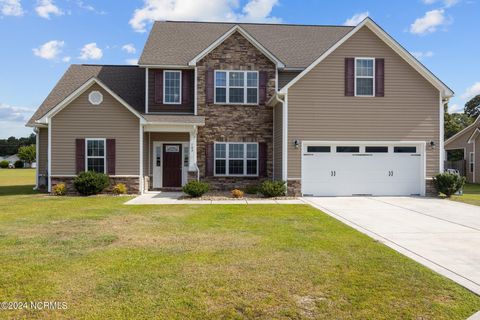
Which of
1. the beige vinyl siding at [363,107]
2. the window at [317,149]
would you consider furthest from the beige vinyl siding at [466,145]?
the window at [317,149]

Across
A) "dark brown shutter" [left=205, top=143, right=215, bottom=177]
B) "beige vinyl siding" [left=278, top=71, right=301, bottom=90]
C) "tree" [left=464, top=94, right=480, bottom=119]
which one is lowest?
"dark brown shutter" [left=205, top=143, right=215, bottom=177]

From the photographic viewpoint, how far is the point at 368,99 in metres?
16.8

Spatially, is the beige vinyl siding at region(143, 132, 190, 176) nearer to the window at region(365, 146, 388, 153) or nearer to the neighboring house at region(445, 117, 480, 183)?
the window at region(365, 146, 388, 153)

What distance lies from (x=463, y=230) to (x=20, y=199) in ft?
→ 52.2

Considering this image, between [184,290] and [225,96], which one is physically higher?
[225,96]

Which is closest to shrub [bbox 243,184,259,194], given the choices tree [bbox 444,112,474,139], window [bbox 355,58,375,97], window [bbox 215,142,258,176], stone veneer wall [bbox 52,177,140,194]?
window [bbox 215,142,258,176]

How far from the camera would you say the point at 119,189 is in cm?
1675

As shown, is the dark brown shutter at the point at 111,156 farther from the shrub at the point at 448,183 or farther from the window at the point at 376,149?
the shrub at the point at 448,183

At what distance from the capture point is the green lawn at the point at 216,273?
4492 mm

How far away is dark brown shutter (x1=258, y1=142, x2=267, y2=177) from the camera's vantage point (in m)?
18.7

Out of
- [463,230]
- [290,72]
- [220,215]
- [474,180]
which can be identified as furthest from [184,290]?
[474,180]

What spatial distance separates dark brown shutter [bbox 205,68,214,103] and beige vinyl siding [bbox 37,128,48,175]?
8.94m

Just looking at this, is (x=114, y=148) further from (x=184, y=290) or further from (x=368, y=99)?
(x=184, y=290)

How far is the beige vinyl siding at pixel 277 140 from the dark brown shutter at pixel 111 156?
7670 mm
